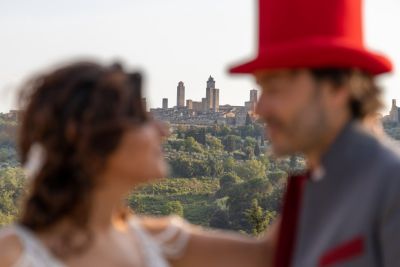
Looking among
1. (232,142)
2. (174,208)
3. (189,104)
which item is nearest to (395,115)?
(232,142)

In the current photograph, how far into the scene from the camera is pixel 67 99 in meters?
2.35

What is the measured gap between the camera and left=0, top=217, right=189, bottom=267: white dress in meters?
2.34

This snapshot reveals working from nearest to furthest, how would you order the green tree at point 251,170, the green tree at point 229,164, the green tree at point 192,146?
the green tree at point 251,170
the green tree at point 229,164
the green tree at point 192,146

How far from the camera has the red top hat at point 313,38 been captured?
2.30 metres

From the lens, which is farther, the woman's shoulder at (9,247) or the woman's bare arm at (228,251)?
the woman's bare arm at (228,251)

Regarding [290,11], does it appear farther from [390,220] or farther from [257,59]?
[390,220]

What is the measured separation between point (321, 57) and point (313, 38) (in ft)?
0.24

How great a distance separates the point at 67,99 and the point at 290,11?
1.68 feet

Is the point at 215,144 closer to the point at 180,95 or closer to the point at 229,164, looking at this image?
the point at 229,164

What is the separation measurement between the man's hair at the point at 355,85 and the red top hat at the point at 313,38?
1 centimetres

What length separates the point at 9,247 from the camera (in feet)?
7.67

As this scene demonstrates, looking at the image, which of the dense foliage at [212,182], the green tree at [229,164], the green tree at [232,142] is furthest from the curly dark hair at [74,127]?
the green tree at [232,142]

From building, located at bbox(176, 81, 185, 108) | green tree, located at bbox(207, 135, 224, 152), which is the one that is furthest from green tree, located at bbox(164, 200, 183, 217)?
building, located at bbox(176, 81, 185, 108)

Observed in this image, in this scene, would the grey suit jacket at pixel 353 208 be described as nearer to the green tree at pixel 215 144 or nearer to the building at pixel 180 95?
the green tree at pixel 215 144
